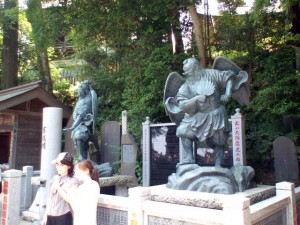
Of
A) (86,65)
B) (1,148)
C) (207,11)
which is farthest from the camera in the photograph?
(1,148)

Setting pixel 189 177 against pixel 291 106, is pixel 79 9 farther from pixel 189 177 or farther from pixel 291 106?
pixel 189 177

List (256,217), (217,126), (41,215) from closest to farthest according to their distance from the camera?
(256,217), (217,126), (41,215)

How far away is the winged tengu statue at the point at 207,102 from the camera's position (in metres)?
4.68

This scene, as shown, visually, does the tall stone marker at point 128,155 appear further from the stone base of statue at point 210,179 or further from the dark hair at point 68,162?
the dark hair at point 68,162

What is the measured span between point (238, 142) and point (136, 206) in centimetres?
423

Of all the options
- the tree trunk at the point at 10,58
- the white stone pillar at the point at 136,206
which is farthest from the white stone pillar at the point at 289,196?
the tree trunk at the point at 10,58

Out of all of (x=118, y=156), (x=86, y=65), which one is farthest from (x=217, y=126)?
(x=86, y=65)

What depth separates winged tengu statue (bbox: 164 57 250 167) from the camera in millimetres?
4680

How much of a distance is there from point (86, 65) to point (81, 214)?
10.2 m

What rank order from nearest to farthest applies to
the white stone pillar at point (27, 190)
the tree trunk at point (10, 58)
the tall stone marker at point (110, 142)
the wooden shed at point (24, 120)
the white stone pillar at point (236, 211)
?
the white stone pillar at point (236, 211)
the white stone pillar at point (27, 190)
the tall stone marker at point (110, 142)
the wooden shed at point (24, 120)
the tree trunk at point (10, 58)

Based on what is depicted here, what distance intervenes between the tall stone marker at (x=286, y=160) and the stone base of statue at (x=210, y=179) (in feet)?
11.4

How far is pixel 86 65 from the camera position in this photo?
1288 cm

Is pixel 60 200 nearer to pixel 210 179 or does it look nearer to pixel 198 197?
pixel 198 197

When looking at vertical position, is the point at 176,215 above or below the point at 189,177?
below
